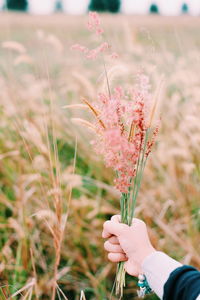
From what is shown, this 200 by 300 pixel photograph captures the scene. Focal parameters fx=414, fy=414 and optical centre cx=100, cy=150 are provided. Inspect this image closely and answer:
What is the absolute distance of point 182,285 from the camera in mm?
677

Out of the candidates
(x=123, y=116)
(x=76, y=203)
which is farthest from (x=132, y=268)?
(x=76, y=203)

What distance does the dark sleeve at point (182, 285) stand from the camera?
66 centimetres

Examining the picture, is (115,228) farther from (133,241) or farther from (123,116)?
(123,116)

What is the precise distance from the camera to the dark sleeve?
0.66 m

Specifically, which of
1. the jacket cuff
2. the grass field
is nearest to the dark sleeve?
the jacket cuff

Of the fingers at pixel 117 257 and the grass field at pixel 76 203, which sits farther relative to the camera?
the grass field at pixel 76 203

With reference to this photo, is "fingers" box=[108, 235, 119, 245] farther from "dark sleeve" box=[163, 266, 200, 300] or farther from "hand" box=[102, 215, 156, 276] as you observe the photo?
"dark sleeve" box=[163, 266, 200, 300]

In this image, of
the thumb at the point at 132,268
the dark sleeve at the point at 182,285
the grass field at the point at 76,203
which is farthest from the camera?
the grass field at the point at 76,203

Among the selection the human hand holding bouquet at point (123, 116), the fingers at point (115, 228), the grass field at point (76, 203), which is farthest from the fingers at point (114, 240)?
the grass field at point (76, 203)

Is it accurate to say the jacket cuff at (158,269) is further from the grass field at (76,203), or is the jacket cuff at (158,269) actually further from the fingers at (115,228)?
the grass field at (76,203)

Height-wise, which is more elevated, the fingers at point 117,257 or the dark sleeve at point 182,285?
the dark sleeve at point 182,285

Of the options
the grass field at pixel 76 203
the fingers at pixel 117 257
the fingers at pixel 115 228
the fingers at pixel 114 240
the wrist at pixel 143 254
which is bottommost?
the grass field at pixel 76 203

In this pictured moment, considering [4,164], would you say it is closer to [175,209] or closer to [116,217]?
[175,209]

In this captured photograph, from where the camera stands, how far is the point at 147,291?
0.80 m
